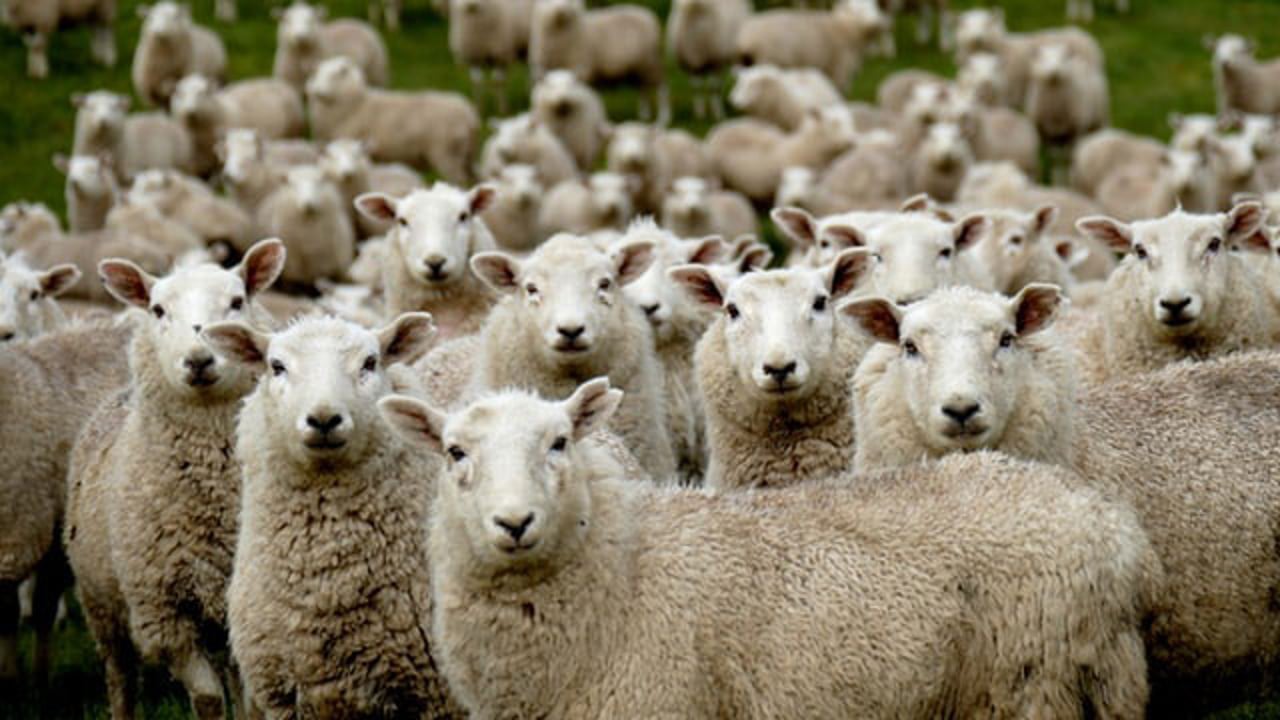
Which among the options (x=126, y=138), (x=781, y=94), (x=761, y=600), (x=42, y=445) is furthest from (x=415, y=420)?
(x=781, y=94)

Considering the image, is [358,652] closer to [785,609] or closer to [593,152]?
[785,609]

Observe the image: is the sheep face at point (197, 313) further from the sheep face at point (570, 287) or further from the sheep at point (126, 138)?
the sheep at point (126, 138)

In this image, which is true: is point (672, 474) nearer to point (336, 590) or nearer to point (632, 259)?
point (632, 259)

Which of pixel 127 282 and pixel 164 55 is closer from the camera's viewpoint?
pixel 127 282

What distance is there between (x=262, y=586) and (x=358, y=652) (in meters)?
0.37

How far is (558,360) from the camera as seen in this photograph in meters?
8.61

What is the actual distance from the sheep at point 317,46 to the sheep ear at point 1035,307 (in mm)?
16684

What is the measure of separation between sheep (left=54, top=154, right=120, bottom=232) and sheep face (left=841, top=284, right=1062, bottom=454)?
1157cm

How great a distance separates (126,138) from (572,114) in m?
4.22

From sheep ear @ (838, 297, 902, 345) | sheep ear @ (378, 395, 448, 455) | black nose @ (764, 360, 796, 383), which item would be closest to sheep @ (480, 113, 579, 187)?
black nose @ (764, 360, 796, 383)

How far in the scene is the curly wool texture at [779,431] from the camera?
791 centimetres

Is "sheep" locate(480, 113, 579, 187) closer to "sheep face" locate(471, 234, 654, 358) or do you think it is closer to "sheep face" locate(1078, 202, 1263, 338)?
"sheep face" locate(471, 234, 654, 358)

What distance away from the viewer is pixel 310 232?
54.2 feet

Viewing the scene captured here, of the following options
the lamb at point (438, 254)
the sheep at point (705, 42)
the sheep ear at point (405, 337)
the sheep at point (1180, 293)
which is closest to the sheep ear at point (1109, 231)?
the sheep at point (1180, 293)
